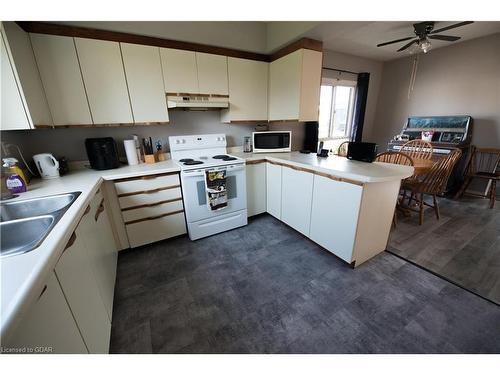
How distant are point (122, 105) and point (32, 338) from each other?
6.48 ft

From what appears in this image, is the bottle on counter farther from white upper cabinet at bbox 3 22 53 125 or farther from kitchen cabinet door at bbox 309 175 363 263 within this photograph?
kitchen cabinet door at bbox 309 175 363 263

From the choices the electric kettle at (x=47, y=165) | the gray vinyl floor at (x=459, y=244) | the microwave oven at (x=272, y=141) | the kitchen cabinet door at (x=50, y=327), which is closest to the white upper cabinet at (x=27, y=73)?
the electric kettle at (x=47, y=165)

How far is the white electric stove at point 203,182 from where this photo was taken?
2.11m

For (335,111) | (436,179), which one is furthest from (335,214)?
(335,111)

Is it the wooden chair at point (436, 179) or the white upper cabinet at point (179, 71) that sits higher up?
the white upper cabinet at point (179, 71)

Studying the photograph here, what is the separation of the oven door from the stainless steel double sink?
0.93 m

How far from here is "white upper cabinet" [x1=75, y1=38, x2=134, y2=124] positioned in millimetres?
1780

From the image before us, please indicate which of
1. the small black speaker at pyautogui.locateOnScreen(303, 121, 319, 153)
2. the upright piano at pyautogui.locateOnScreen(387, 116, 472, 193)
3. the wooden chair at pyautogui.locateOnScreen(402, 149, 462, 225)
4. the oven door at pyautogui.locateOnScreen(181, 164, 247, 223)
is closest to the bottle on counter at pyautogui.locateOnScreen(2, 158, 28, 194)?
the oven door at pyautogui.locateOnScreen(181, 164, 247, 223)

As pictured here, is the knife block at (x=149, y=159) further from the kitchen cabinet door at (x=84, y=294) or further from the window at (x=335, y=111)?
the window at (x=335, y=111)

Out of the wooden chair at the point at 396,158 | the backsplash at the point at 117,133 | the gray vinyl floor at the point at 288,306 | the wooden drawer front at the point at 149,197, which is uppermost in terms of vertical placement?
the backsplash at the point at 117,133

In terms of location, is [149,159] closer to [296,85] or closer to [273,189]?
[273,189]

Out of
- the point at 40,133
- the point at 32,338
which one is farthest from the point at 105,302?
the point at 40,133

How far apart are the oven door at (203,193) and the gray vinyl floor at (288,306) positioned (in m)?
0.42

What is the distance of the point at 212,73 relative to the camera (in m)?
2.31
